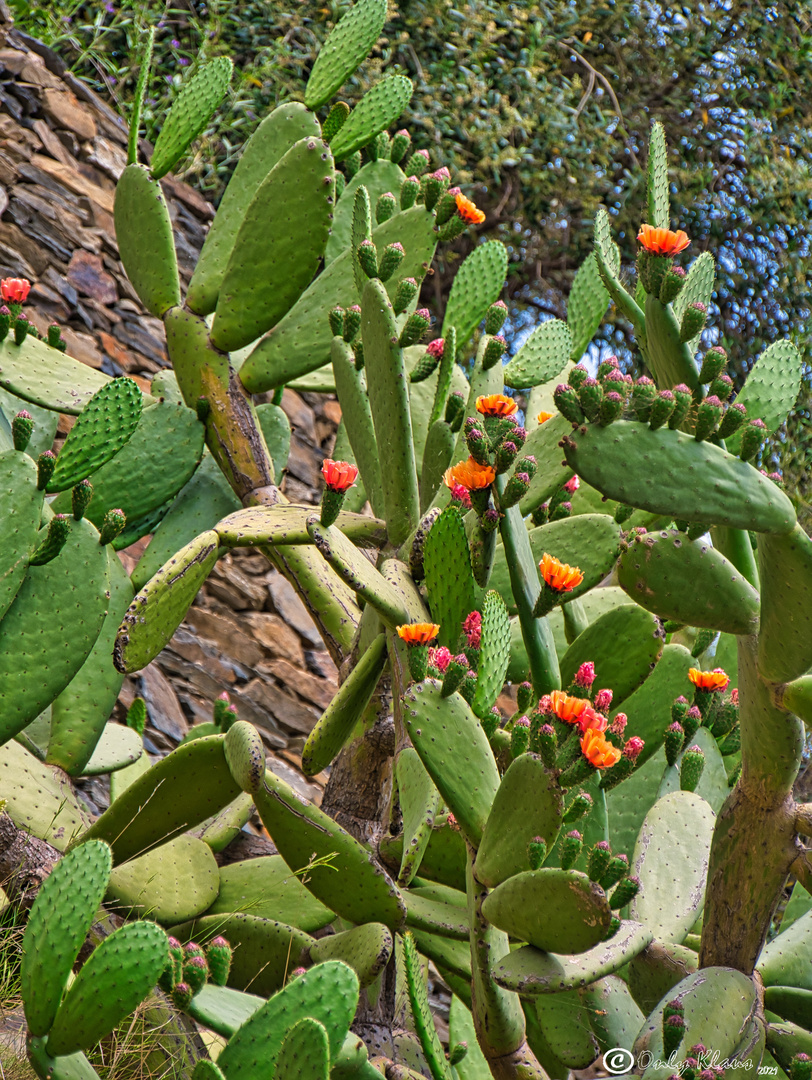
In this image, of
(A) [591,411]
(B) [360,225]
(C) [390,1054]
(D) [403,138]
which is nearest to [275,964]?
(C) [390,1054]

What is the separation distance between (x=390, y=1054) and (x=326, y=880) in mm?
477

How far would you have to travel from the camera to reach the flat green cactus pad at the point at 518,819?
4.51 feet

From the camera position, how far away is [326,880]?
175 centimetres

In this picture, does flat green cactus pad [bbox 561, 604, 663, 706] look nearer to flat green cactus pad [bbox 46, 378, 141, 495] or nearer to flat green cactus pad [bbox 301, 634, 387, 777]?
flat green cactus pad [bbox 301, 634, 387, 777]

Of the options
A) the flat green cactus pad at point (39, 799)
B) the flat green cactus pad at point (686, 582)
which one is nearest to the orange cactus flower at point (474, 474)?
the flat green cactus pad at point (686, 582)

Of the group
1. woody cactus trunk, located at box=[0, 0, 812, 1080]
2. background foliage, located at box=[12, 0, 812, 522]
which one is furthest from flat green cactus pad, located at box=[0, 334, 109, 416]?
background foliage, located at box=[12, 0, 812, 522]

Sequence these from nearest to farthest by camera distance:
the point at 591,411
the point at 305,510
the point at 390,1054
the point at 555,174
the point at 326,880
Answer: the point at 591,411
the point at 326,880
the point at 390,1054
the point at 305,510
the point at 555,174

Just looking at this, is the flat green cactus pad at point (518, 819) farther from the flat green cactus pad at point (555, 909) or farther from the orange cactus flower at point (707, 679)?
the orange cactus flower at point (707, 679)

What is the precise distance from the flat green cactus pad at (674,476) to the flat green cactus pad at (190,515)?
52.4 inches

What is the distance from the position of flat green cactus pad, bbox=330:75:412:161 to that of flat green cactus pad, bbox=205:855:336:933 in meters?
1.81

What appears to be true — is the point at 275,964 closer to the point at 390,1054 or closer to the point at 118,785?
the point at 390,1054

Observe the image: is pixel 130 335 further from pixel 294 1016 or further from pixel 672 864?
pixel 294 1016

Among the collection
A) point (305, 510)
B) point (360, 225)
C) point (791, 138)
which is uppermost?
point (791, 138)

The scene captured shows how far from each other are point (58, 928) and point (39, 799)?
733 mm
